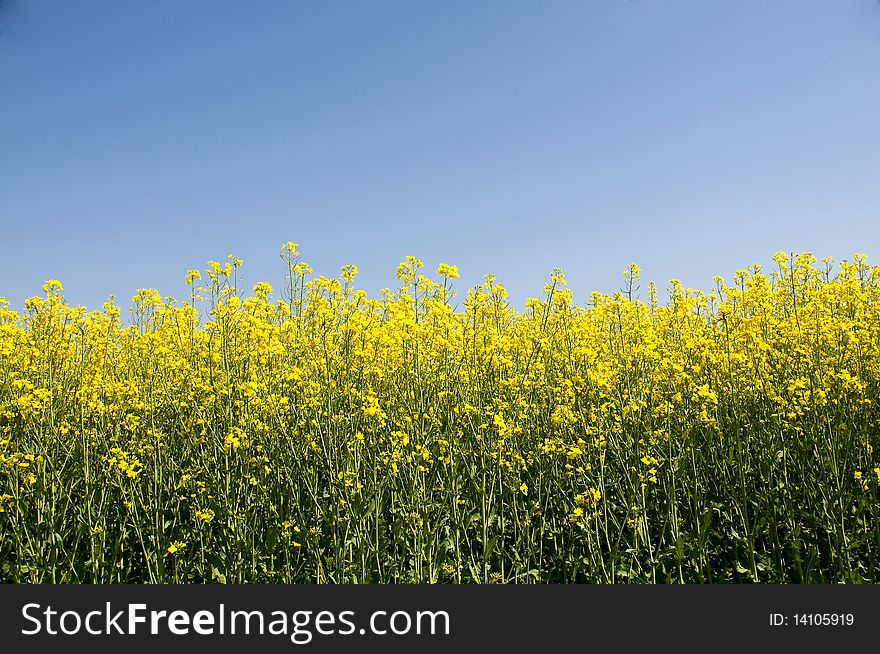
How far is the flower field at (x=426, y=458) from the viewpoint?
3.46 m

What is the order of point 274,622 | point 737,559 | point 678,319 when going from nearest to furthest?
1. point 274,622
2. point 737,559
3. point 678,319

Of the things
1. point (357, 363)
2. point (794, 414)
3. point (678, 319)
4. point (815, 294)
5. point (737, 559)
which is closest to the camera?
point (737, 559)

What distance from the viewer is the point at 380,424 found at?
380 cm

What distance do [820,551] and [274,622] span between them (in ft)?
9.73

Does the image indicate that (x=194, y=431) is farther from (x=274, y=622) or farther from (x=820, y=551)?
(x=820, y=551)

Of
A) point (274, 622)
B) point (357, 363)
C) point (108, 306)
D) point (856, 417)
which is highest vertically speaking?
point (108, 306)

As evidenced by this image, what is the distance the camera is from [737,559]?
363cm

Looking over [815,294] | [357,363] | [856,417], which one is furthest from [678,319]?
[357,363]

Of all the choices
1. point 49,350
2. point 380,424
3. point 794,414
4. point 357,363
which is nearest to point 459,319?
point 357,363

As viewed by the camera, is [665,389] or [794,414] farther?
[665,389]

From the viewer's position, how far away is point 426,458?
340 centimetres

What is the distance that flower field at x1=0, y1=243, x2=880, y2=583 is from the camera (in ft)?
11.3

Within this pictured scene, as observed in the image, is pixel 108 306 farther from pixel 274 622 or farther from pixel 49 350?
pixel 274 622

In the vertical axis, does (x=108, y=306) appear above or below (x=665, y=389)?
above
